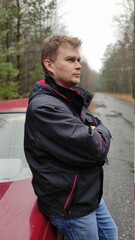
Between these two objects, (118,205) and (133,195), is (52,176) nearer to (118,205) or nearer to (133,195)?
(118,205)

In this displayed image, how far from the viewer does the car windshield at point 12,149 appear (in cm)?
221

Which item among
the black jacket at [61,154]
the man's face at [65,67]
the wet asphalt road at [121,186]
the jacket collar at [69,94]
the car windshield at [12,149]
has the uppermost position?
the man's face at [65,67]

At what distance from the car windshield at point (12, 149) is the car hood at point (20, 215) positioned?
256mm

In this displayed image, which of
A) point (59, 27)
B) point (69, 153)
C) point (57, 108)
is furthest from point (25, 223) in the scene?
point (59, 27)

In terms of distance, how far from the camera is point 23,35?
14898mm

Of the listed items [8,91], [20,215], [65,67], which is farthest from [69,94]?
[8,91]

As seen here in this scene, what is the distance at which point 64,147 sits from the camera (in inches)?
56.9

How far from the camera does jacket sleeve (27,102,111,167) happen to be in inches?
56.1

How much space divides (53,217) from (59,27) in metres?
20.1

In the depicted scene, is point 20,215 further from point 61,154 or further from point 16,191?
point 61,154

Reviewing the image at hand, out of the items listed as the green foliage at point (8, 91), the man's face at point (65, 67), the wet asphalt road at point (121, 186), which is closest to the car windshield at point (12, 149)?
the man's face at point (65, 67)

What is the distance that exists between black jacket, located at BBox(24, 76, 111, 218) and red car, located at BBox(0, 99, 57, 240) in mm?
120

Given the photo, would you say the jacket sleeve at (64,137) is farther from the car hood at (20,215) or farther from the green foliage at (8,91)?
the green foliage at (8,91)

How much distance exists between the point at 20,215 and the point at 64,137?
55 cm
